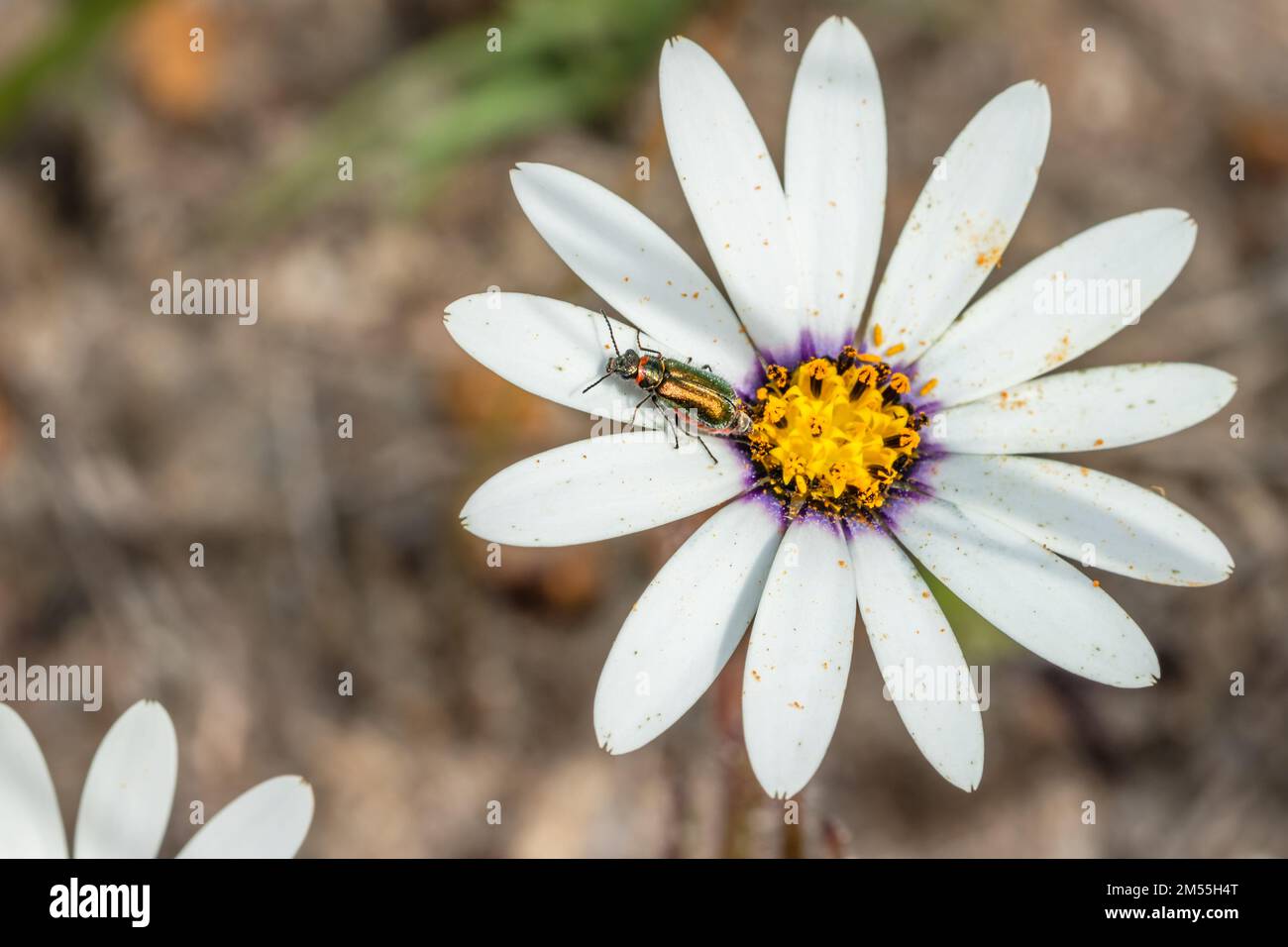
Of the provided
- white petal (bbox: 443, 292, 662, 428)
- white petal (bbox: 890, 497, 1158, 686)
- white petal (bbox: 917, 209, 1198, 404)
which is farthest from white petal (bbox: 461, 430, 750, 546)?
white petal (bbox: 917, 209, 1198, 404)

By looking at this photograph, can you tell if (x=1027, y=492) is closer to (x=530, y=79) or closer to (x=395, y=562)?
(x=395, y=562)

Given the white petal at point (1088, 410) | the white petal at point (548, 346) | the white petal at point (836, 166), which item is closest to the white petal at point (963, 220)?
the white petal at point (836, 166)

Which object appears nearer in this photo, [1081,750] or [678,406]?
[678,406]

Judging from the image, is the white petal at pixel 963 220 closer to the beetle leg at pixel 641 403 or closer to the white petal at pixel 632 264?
the white petal at pixel 632 264

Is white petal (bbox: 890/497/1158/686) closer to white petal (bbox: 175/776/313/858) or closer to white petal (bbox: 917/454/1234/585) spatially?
white petal (bbox: 917/454/1234/585)

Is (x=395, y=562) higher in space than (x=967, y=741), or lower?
higher

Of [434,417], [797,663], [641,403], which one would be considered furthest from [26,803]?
[434,417]
